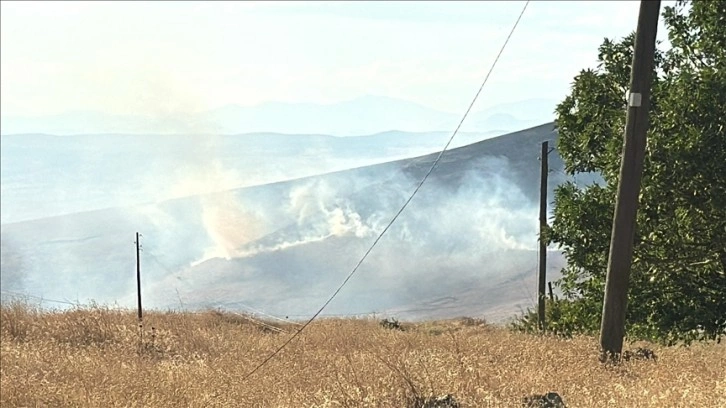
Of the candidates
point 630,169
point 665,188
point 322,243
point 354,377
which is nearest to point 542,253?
point 665,188

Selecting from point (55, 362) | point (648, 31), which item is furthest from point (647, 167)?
point (55, 362)

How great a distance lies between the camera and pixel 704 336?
1270 centimetres

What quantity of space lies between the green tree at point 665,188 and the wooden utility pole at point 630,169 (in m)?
3.03

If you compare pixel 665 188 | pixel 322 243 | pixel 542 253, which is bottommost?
pixel 322 243

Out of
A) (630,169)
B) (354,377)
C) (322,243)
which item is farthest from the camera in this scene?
(322,243)

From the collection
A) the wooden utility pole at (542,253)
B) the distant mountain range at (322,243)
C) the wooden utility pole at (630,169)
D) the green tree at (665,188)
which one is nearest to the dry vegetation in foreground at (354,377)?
the wooden utility pole at (630,169)

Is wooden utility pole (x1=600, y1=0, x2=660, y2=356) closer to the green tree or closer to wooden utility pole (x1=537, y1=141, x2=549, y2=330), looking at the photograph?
the green tree

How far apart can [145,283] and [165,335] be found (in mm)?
104860

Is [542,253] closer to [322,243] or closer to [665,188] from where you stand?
[665,188]

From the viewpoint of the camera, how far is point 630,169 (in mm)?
8172

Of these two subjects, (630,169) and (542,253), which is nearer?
(630,169)

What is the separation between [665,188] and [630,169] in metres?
3.45

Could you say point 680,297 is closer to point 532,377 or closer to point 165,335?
point 532,377

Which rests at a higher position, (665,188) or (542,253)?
(665,188)
